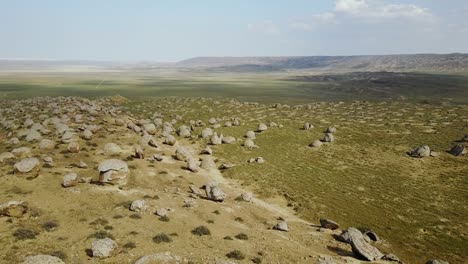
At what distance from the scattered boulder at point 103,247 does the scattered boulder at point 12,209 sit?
10.4 meters

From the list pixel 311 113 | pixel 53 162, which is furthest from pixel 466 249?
pixel 311 113

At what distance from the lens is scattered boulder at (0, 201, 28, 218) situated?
36.1 meters

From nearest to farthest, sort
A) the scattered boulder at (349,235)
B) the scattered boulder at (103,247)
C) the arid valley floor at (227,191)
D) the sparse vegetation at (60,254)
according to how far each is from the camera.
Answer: the sparse vegetation at (60,254) < the scattered boulder at (103,247) < the arid valley floor at (227,191) < the scattered boulder at (349,235)

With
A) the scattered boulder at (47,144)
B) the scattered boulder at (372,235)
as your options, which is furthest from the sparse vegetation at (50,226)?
the scattered boulder at (372,235)

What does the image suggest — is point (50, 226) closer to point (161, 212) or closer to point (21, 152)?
point (161, 212)

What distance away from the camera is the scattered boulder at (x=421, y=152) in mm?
68438

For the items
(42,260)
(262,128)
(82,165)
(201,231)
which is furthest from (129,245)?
(262,128)

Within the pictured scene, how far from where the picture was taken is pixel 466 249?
1550 inches

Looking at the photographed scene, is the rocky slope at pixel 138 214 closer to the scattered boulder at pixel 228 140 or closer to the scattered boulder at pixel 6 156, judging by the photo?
the scattered boulder at pixel 6 156

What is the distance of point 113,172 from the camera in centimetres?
4778

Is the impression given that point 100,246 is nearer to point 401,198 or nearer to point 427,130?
point 401,198

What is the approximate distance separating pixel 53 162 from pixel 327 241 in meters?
37.9

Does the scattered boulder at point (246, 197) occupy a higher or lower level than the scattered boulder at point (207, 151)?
lower

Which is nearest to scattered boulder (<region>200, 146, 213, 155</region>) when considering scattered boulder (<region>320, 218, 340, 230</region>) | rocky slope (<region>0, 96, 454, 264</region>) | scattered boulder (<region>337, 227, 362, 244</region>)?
rocky slope (<region>0, 96, 454, 264</region>)
